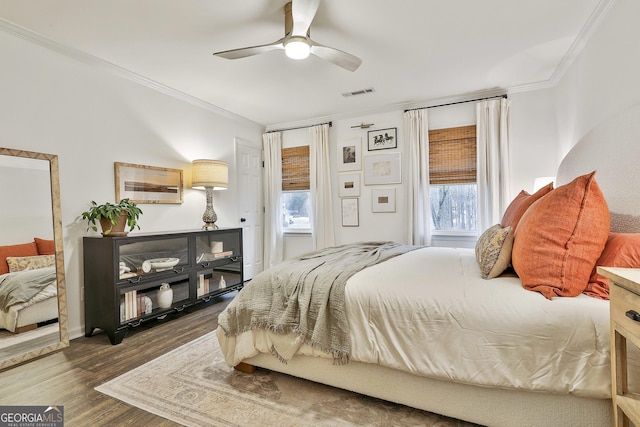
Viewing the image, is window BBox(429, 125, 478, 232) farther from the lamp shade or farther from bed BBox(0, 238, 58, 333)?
bed BBox(0, 238, 58, 333)

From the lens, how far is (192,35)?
2.61m

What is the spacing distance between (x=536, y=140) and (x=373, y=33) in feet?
8.25

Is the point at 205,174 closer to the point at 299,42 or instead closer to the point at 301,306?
the point at 299,42

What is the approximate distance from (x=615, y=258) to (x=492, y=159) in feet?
8.79

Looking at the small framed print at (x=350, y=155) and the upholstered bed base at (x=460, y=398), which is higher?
the small framed print at (x=350, y=155)

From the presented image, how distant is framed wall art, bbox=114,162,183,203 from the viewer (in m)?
3.19

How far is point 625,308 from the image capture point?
1.07m

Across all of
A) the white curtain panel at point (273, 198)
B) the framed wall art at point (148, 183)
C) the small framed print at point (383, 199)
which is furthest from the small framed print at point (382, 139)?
the framed wall art at point (148, 183)

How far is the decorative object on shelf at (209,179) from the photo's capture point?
379cm

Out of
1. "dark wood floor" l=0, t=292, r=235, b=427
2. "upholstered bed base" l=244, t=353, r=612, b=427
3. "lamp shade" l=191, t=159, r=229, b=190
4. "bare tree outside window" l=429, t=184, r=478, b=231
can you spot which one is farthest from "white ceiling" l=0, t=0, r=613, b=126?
"dark wood floor" l=0, t=292, r=235, b=427

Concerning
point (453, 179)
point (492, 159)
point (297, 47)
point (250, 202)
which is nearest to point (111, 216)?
point (297, 47)

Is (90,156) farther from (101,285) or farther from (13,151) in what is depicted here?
(101,285)

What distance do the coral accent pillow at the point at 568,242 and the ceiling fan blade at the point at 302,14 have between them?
1829 mm

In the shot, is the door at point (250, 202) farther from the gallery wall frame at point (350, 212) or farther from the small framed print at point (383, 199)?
the small framed print at point (383, 199)
